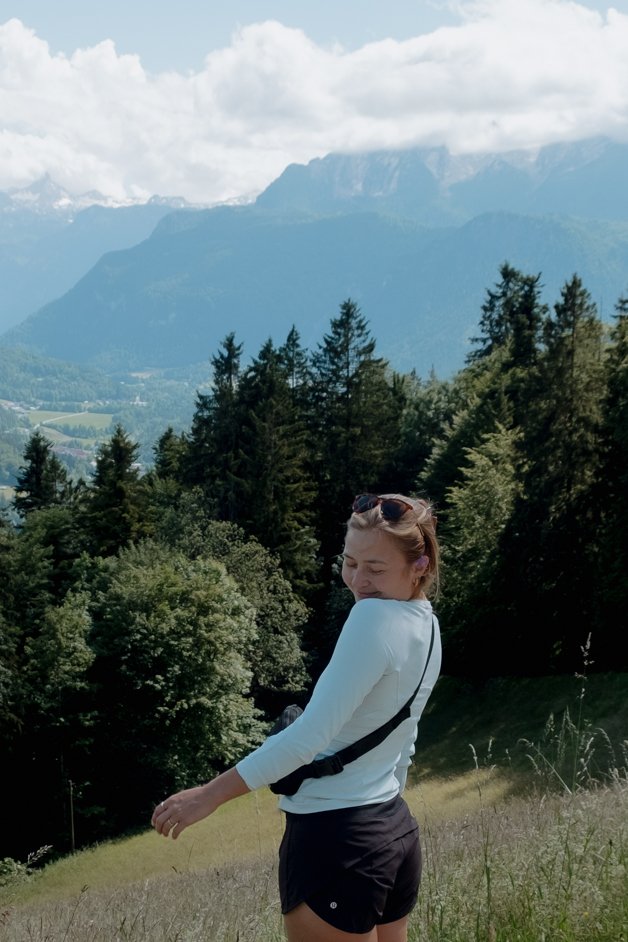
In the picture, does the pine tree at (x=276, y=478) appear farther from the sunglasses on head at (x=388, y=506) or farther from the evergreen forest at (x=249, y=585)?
the sunglasses on head at (x=388, y=506)

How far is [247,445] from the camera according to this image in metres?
44.5

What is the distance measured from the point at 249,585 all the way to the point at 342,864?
1376 inches

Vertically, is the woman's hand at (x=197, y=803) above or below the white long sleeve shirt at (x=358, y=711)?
below

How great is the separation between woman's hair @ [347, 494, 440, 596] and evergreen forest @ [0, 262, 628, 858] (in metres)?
24.2

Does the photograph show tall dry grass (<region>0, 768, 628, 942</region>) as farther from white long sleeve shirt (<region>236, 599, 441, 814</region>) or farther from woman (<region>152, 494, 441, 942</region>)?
white long sleeve shirt (<region>236, 599, 441, 814</region>)

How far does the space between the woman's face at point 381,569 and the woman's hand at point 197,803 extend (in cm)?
74

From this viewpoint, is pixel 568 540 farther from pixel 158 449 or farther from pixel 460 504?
pixel 158 449

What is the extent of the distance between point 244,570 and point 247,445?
27.8ft

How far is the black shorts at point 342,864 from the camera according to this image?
295 cm

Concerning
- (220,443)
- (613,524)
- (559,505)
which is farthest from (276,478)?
(613,524)

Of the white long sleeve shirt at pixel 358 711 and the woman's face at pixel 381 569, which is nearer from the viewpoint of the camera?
the white long sleeve shirt at pixel 358 711

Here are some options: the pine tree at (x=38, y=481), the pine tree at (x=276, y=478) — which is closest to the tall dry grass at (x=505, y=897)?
the pine tree at (x=276, y=478)

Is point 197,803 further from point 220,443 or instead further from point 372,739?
point 220,443

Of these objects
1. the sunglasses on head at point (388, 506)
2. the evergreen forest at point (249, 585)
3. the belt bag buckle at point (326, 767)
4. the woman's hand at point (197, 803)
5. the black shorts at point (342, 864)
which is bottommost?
the evergreen forest at point (249, 585)
